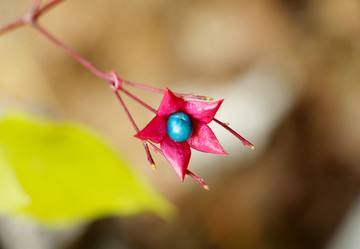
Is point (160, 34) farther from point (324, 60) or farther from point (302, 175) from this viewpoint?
point (302, 175)

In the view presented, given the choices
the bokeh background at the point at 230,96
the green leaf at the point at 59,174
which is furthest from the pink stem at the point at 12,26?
the bokeh background at the point at 230,96

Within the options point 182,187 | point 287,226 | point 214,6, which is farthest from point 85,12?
point 287,226

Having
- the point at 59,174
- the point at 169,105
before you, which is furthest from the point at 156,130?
the point at 59,174

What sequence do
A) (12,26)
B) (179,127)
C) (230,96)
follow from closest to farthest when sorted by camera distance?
(179,127) < (12,26) < (230,96)

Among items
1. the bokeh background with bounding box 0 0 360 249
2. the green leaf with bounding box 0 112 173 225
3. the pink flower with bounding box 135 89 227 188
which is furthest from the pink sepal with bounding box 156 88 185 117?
the bokeh background with bounding box 0 0 360 249

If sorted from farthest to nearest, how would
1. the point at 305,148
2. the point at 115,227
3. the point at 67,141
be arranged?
the point at 305,148, the point at 115,227, the point at 67,141

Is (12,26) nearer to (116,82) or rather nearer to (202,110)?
(116,82)
